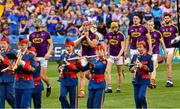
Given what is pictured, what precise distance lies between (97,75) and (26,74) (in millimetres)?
1742

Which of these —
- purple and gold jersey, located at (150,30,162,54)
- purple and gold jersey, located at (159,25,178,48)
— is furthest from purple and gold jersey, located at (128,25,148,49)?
purple and gold jersey, located at (159,25,178,48)

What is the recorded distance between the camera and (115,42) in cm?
2166

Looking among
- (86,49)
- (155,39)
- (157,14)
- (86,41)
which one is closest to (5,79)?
(86,41)

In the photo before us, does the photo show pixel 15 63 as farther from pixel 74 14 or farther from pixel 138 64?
pixel 74 14

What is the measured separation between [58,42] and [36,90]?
52.4 feet

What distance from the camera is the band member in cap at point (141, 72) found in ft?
55.4

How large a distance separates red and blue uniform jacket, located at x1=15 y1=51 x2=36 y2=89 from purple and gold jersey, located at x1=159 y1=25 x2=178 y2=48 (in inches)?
336

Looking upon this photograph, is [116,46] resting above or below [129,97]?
above

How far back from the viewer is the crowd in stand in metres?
32.7

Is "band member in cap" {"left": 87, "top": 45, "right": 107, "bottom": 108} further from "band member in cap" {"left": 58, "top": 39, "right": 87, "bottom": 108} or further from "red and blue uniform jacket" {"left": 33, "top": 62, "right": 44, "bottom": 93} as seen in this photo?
"red and blue uniform jacket" {"left": 33, "top": 62, "right": 44, "bottom": 93}

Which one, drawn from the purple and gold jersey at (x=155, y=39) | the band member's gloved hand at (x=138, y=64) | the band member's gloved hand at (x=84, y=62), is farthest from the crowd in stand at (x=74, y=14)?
the band member's gloved hand at (x=84, y=62)

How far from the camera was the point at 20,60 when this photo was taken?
15.8 meters

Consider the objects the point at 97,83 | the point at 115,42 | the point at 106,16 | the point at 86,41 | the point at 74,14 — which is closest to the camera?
the point at 97,83

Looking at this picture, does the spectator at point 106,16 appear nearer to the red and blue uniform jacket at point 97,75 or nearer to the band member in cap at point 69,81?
the band member in cap at point 69,81
